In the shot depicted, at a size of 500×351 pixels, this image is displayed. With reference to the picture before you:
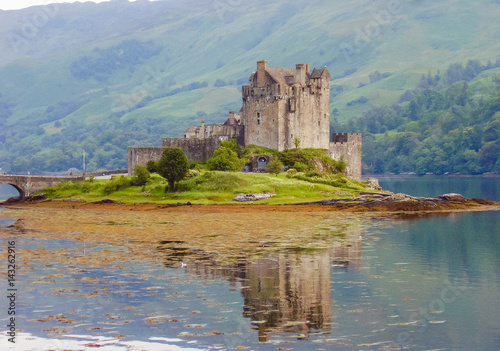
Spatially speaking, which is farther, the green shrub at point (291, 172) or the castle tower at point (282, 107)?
the castle tower at point (282, 107)

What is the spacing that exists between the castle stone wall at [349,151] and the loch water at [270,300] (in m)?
46.6

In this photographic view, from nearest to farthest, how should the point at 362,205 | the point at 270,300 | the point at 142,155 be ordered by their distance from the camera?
the point at 270,300, the point at 362,205, the point at 142,155

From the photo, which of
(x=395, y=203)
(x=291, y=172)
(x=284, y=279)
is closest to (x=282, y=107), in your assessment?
(x=291, y=172)

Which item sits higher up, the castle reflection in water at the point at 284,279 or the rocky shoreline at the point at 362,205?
the rocky shoreline at the point at 362,205

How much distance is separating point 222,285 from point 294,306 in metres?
5.29

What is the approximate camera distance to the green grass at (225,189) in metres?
82.8

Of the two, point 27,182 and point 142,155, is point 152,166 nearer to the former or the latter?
point 142,155

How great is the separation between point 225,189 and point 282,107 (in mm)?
14814

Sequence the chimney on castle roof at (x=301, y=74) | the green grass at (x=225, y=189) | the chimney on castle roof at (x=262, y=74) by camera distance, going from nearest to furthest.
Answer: the green grass at (x=225, y=189) < the chimney on castle roof at (x=262, y=74) < the chimney on castle roof at (x=301, y=74)

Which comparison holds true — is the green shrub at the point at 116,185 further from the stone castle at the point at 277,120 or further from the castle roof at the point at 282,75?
the castle roof at the point at 282,75

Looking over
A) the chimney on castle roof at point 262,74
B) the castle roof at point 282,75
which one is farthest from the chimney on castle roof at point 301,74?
the chimney on castle roof at point 262,74

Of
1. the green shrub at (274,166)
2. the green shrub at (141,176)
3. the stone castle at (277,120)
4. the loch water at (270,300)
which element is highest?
the stone castle at (277,120)

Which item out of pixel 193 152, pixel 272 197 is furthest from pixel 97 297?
pixel 193 152

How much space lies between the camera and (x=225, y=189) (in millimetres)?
84188
